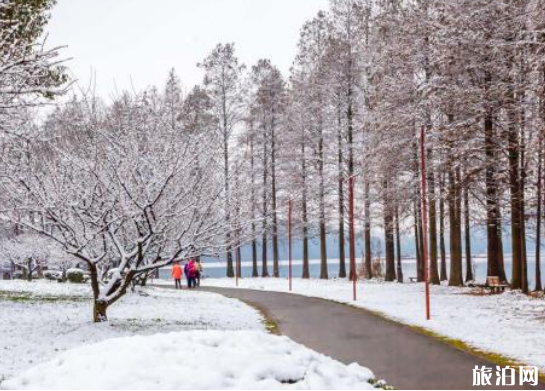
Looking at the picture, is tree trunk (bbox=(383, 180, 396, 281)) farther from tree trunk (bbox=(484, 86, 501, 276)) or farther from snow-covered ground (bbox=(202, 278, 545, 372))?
tree trunk (bbox=(484, 86, 501, 276))

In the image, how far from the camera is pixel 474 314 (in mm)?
15703

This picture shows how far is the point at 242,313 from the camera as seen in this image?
1788 cm

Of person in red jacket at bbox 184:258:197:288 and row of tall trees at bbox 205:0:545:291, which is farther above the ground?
row of tall trees at bbox 205:0:545:291

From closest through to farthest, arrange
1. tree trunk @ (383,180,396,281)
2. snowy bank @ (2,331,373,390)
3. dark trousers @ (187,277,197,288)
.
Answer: snowy bank @ (2,331,373,390)
tree trunk @ (383,180,396,281)
dark trousers @ (187,277,197,288)

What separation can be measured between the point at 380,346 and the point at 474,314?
18.1ft

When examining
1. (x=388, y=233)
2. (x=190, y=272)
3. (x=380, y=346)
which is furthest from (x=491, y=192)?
(x=190, y=272)

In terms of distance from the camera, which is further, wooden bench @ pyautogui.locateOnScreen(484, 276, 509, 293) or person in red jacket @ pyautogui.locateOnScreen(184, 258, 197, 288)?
person in red jacket @ pyautogui.locateOnScreen(184, 258, 197, 288)

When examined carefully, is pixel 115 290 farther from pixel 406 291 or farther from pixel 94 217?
pixel 406 291

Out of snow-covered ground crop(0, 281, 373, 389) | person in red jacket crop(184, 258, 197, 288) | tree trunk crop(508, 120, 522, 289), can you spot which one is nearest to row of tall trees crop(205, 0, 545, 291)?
tree trunk crop(508, 120, 522, 289)

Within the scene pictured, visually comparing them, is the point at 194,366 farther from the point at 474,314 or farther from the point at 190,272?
the point at 190,272

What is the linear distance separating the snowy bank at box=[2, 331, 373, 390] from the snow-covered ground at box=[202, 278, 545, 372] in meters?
4.91

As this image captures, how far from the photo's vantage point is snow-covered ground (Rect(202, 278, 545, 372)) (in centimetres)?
1107

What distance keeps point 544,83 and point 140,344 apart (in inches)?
510

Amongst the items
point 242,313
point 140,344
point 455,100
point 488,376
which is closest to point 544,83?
point 455,100
